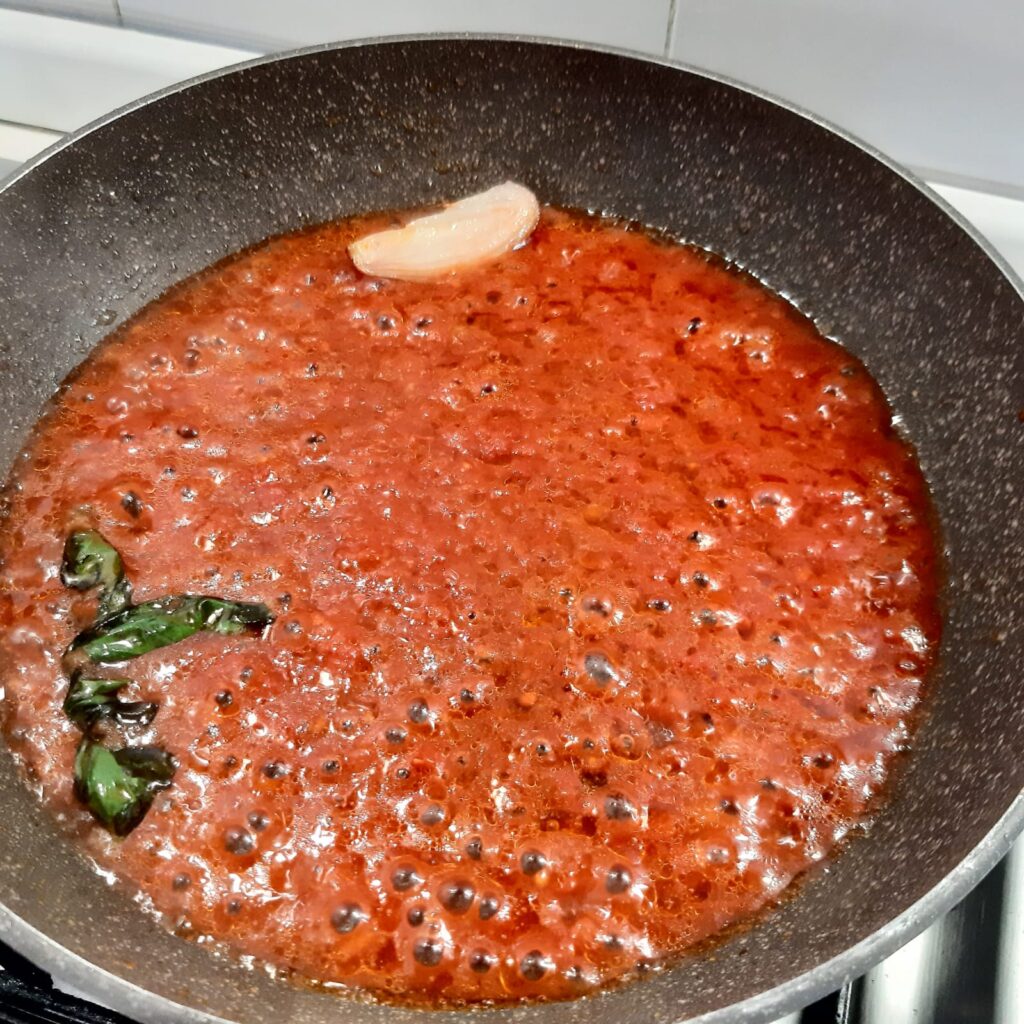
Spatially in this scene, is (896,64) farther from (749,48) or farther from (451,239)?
(451,239)

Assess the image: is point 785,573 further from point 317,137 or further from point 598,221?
point 317,137

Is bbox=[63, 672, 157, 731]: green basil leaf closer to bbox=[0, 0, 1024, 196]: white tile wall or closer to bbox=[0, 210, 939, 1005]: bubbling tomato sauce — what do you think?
bbox=[0, 210, 939, 1005]: bubbling tomato sauce

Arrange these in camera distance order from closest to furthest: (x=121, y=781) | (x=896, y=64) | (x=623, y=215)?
1. (x=121, y=781)
2. (x=896, y=64)
3. (x=623, y=215)

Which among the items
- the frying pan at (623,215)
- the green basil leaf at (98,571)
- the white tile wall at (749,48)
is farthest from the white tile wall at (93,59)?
the green basil leaf at (98,571)

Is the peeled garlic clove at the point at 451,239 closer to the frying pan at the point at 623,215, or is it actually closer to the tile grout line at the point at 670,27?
the frying pan at the point at 623,215

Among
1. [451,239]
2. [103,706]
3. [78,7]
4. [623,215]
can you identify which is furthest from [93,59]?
[103,706]

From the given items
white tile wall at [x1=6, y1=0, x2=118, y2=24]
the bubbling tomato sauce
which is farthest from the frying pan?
white tile wall at [x1=6, y1=0, x2=118, y2=24]
